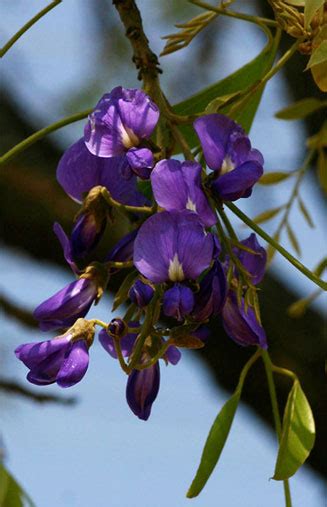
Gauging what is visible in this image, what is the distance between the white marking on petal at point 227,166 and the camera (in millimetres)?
603

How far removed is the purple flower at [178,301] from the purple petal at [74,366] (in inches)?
2.3

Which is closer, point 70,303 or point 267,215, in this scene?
point 70,303

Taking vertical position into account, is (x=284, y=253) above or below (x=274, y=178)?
above

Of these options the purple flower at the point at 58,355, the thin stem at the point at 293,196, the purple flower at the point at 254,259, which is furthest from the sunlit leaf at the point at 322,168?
the purple flower at the point at 58,355

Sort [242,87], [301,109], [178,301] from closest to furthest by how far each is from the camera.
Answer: [178,301]
[242,87]
[301,109]

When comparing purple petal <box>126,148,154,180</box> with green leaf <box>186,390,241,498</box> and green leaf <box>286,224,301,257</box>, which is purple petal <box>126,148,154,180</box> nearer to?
green leaf <box>186,390,241,498</box>

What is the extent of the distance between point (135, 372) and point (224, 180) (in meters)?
0.11

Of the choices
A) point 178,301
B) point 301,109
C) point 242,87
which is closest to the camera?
point 178,301

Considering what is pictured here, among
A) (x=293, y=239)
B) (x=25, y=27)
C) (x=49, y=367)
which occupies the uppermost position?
(x=25, y=27)

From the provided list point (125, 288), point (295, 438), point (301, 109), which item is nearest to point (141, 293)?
point (125, 288)

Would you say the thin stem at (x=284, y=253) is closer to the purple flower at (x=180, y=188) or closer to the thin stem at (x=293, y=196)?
the purple flower at (x=180, y=188)

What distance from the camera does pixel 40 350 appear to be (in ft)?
1.99

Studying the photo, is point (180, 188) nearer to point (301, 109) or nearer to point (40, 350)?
point (40, 350)

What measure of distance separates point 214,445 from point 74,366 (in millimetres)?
102
